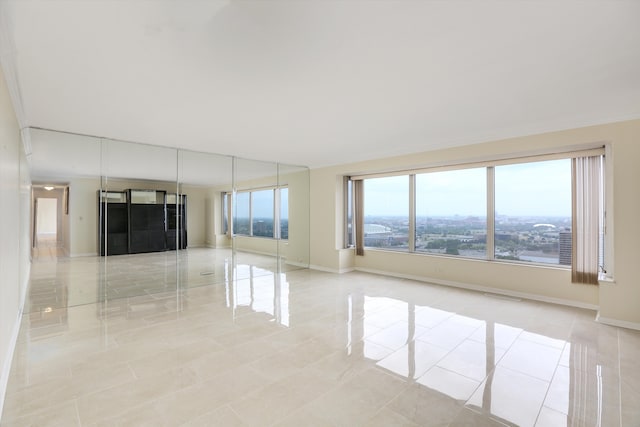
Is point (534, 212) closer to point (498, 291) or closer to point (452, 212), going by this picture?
point (452, 212)

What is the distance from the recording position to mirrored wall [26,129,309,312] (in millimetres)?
5191

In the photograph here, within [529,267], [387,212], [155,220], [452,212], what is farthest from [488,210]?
[155,220]

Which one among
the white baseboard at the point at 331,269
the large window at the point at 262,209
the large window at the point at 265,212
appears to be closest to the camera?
the white baseboard at the point at 331,269

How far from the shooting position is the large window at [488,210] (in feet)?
14.5

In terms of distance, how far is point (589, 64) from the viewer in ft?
8.18

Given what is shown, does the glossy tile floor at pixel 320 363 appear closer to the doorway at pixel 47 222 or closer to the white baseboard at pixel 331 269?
the doorway at pixel 47 222

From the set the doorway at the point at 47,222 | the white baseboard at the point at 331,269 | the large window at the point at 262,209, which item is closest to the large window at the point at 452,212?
the white baseboard at the point at 331,269

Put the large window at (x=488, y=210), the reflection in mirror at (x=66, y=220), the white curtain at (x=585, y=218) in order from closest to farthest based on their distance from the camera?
1. the white curtain at (x=585, y=218)
2. the large window at (x=488, y=210)
3. the reflection in mirror at (x=66, y=220)

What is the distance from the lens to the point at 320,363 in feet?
8.87

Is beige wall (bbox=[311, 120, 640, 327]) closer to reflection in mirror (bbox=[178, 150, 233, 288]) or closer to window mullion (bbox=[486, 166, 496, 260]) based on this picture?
window mullion (bbox=[486, 166, 496, 260])

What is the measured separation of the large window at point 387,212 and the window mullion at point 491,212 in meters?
1.55

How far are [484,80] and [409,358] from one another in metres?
2.68

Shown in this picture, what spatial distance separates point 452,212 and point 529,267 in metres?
1.56

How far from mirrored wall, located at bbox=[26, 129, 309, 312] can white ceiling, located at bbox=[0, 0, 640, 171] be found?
168cm
